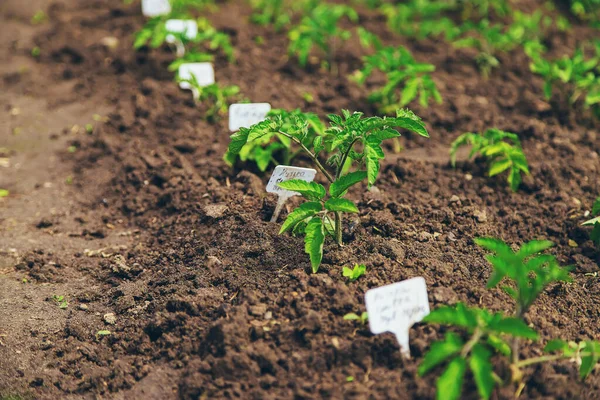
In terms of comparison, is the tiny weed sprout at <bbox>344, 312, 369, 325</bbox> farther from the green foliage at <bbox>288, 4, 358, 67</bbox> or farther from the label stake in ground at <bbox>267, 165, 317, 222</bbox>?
the green foliage at <bbox>288, 4, 358, 67</bbox>

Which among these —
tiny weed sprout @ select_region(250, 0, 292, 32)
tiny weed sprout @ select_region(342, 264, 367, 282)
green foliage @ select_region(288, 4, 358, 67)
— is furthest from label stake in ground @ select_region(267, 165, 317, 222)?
tiny weed sprout @ select_region(250, 0, 292, 32)

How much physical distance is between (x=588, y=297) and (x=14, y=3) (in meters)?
5.70

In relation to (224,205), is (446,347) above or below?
above

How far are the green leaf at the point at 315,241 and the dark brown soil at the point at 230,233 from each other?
3.7 inches

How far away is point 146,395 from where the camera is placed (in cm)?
256

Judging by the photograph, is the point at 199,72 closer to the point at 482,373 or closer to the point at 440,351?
the point at 440,351

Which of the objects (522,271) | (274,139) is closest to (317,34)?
(274,139)

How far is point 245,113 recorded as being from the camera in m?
3.58

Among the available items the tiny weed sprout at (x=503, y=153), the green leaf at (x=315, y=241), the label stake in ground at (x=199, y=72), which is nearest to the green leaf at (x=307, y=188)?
the green leaf at (x=315, y=241)

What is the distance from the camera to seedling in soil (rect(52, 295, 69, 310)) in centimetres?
306

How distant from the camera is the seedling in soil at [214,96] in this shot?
13.5 feet

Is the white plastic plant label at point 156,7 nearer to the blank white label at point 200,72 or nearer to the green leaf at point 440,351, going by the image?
the blank white label at point 200,72

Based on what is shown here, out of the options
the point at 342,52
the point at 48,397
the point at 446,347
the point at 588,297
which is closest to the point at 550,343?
the point at 446,347

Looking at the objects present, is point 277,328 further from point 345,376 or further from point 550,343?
point 550,343
